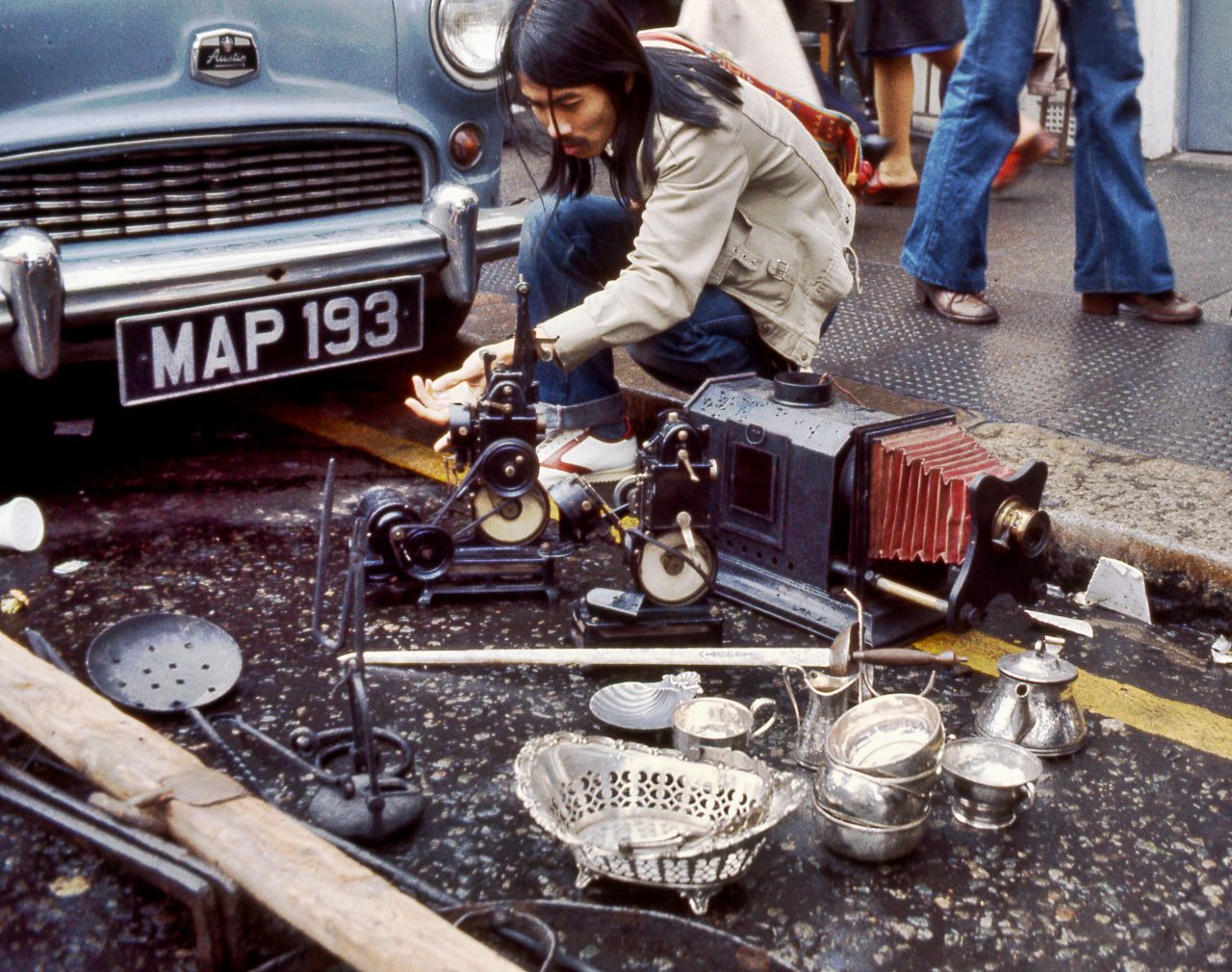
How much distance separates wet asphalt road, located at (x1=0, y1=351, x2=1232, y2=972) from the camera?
178 centimetres

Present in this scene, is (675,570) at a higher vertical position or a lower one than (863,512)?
lower

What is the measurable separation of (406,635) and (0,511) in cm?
95

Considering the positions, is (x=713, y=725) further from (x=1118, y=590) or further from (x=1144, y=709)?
(x=1118, y=590)

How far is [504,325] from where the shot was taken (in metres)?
4.43

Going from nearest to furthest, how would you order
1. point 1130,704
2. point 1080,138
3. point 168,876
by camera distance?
1. point 168,876
2. point 1130,704
3. point 1080,138

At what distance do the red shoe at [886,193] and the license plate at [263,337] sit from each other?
306 centimetres

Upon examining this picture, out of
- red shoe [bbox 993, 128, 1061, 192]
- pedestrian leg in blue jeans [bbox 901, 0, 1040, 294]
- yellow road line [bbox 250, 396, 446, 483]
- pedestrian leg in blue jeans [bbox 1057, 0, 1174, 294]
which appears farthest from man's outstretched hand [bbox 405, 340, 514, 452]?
red shoe [bbox 993, 128, 1061, 192]

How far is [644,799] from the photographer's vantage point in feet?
6.51

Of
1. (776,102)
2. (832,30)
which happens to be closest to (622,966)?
(776,102)

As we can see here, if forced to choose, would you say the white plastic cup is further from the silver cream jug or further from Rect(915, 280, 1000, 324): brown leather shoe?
Rect(915, 280, 1000, 324): brown leather shoe

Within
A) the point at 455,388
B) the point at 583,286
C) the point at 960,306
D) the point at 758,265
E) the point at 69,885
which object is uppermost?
the point at 758,265

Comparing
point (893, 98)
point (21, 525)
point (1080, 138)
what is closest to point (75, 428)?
point (21, 525)

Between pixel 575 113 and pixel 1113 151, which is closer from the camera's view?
pixel 575 113

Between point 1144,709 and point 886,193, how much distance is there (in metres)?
4.03
